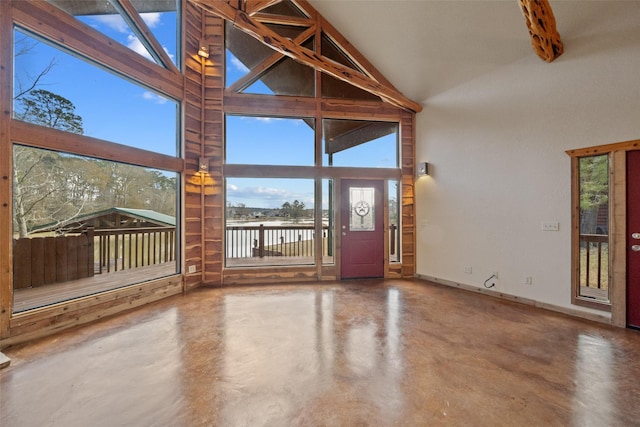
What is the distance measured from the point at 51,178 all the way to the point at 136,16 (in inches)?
99.5

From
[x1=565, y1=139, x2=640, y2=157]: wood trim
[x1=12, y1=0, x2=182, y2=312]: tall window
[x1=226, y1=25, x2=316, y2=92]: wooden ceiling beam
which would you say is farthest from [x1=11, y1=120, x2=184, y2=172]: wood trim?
[x1=565, y1=139, x2=640, y2=157]: wood trim

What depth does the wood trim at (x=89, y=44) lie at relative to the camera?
2744mm

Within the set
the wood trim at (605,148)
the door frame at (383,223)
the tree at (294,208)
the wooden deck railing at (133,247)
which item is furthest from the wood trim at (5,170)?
the wood trim at (605,148)

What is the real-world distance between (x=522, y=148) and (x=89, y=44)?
19.2 feet

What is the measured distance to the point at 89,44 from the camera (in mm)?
3207

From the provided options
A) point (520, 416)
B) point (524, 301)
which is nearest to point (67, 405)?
point (520, 416)

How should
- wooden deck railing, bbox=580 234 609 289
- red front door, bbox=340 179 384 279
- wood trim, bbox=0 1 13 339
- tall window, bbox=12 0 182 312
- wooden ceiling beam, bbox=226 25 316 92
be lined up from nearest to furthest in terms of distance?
1. wood trim, bbox=0 1 13 339
2. tall window, bbox=12 0 182 312
3. wooden deck railing, bbox=580 234 609 289
4. wooden ceiling beam, bbox=226 25 316 92
5. red front door, bbox=340 179 384 279

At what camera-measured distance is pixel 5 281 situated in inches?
102

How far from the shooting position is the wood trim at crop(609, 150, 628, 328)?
10.2ft

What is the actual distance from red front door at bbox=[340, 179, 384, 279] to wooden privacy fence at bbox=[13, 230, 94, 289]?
4008 mm

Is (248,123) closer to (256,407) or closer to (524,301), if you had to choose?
(256,407)

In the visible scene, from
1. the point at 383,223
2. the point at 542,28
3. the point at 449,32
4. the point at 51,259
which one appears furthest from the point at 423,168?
the point at 51,259

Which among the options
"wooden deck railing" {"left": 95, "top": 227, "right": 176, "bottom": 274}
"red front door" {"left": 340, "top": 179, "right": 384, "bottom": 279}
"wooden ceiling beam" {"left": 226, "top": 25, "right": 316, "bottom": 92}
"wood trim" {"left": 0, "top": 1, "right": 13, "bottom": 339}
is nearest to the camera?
"wood trim" {"left": 0, "top": 1, "right": 13, "bottom": 339}

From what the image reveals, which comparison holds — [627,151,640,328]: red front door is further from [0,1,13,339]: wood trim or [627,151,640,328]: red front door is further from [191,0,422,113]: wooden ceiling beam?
[0,1,13,339]: wood trim
